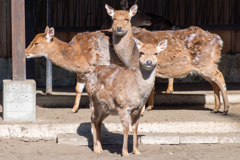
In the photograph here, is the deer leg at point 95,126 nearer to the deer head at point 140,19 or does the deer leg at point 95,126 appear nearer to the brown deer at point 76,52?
the brown deer at point 76,52

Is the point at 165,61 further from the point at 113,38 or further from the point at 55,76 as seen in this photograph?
the point at 55,76

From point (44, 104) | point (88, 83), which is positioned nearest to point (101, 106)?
point (88, 83)

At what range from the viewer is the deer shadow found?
6445 millimetres

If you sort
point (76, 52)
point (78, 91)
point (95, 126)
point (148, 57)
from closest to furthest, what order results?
point (148, 57), point (95, 126), point (76, 52), point (78, 91)

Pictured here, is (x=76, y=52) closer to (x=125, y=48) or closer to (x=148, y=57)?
(x=125, y=48)

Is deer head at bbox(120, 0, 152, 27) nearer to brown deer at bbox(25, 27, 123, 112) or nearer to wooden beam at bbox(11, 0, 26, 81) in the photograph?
brown deer at bbox(25, 27, 123, 112)

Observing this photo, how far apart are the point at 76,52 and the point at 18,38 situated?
1.38 metres

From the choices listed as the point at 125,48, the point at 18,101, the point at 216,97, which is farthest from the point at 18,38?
the point at 216,97

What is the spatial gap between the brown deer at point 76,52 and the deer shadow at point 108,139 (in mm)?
1260

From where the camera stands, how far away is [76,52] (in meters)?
8.02

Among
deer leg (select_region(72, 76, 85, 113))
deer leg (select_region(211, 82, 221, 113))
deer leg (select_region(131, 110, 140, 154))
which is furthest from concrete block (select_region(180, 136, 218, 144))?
deer leg (select_region(72, 76, 85, 113))

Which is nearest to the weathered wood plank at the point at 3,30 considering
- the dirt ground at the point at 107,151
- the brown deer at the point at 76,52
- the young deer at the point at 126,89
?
the brown deer at the point at 76,52

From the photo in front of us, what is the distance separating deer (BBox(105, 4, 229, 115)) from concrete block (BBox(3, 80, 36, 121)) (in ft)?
6.39

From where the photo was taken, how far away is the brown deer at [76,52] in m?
7.91
